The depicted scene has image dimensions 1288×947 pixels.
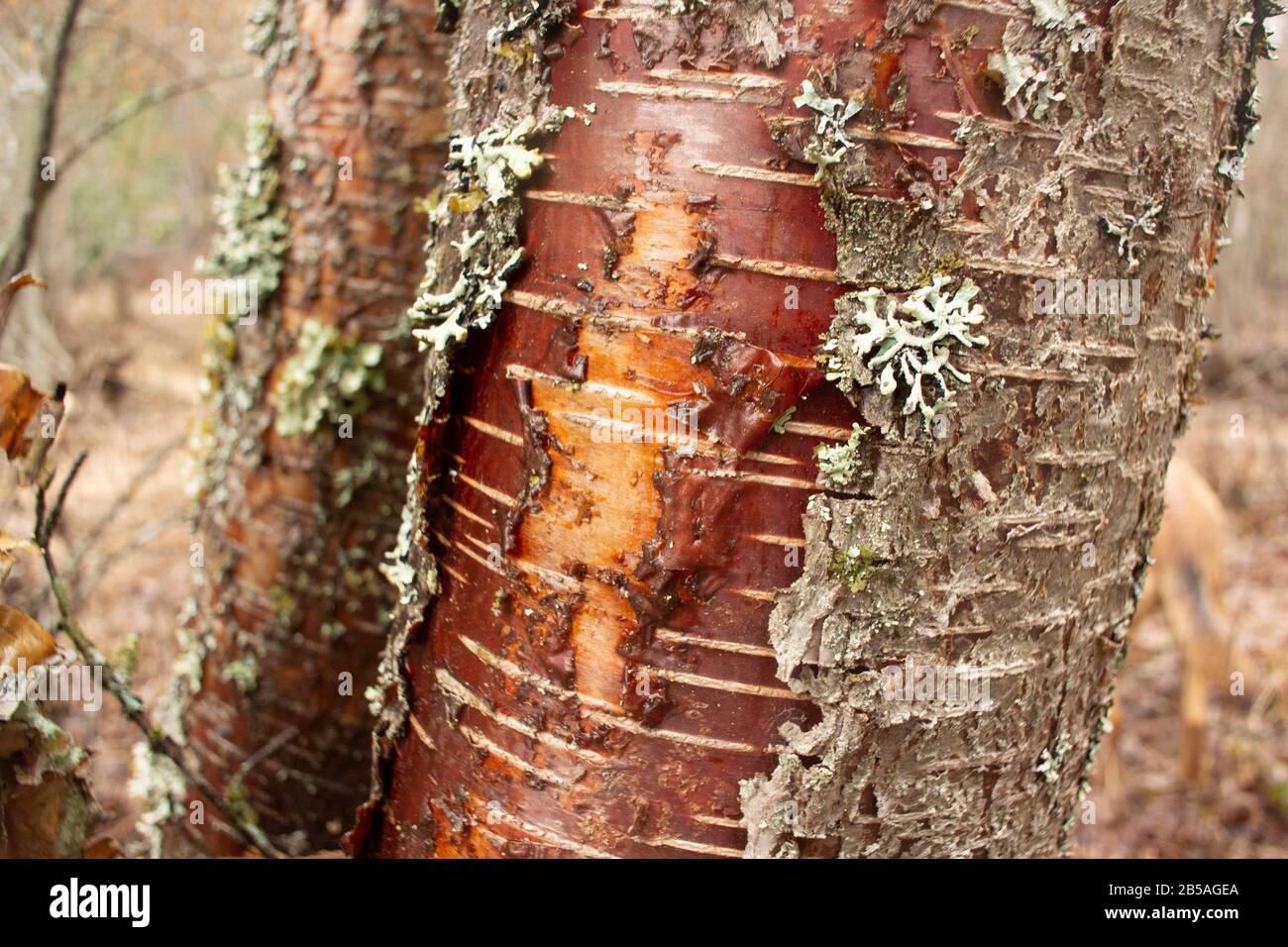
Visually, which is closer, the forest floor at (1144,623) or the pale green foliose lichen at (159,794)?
the pale green foliose lichen at (159,794)

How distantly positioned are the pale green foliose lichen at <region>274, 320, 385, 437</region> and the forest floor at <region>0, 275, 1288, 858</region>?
0.50 meters

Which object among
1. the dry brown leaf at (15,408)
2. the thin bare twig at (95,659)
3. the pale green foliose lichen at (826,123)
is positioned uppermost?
the pale green foliose lichen at (826,123)

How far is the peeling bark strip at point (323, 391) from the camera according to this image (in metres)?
2.13

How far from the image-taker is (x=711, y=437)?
108cm

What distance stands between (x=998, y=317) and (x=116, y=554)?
2.90m

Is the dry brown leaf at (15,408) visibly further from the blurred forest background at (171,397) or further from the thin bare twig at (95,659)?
the blurred forest background at (171,397)

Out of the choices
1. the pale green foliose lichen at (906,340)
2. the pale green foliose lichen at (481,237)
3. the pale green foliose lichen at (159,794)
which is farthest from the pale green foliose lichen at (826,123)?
the pale green foliose lichen at (159,794)

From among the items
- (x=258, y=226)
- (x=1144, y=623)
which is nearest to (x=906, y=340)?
(x=258, y=226)

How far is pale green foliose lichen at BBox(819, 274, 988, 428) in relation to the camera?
1.04 m

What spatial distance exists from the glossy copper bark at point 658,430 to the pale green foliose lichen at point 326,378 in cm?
102

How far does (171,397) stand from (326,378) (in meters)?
3.75

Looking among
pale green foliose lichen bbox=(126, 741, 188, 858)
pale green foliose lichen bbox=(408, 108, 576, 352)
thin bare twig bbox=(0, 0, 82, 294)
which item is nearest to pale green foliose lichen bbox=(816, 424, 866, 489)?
pale green foliose lichen bbox=(408, 108, 576, 352)

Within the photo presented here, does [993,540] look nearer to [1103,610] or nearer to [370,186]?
[1103,610]

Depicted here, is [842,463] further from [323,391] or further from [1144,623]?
[1144,623]
